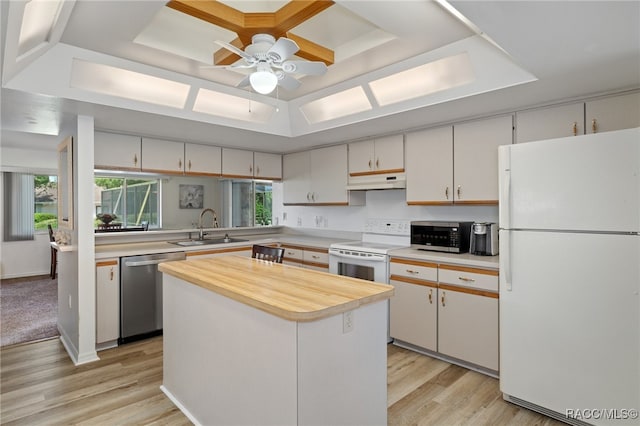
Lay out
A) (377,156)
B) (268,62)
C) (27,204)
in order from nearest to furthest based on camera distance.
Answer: (268,62) < (377,156) < (27,204)

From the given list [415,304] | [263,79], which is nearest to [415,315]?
[415,304]

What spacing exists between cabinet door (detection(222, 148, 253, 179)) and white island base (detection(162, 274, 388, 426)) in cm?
248

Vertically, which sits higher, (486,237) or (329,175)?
(329,175)

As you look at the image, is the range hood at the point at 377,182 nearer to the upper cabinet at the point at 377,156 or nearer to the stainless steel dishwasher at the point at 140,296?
the upper cabinet at the point at 377,156

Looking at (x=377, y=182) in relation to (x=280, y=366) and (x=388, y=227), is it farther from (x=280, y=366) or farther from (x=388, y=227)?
(x=280, y=366)

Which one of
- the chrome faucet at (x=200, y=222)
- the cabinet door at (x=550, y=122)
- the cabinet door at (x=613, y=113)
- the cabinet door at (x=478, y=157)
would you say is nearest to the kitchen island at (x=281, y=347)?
the cabinet door at (x=478, y=157)

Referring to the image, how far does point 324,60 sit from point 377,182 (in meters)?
1.60

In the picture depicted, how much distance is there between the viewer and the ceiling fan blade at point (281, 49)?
5.97 feet

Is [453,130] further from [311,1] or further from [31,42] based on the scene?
[31,42]

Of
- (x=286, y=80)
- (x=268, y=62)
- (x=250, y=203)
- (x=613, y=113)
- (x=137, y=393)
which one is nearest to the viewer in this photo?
(x=268, y=62)

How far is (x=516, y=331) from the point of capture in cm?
239

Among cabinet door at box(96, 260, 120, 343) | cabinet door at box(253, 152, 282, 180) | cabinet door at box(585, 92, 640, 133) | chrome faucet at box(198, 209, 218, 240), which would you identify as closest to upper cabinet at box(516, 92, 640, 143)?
cabinet door at box(585, 92, 640, 133)

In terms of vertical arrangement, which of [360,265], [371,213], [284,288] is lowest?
[360,265]

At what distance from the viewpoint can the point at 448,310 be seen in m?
3.04
